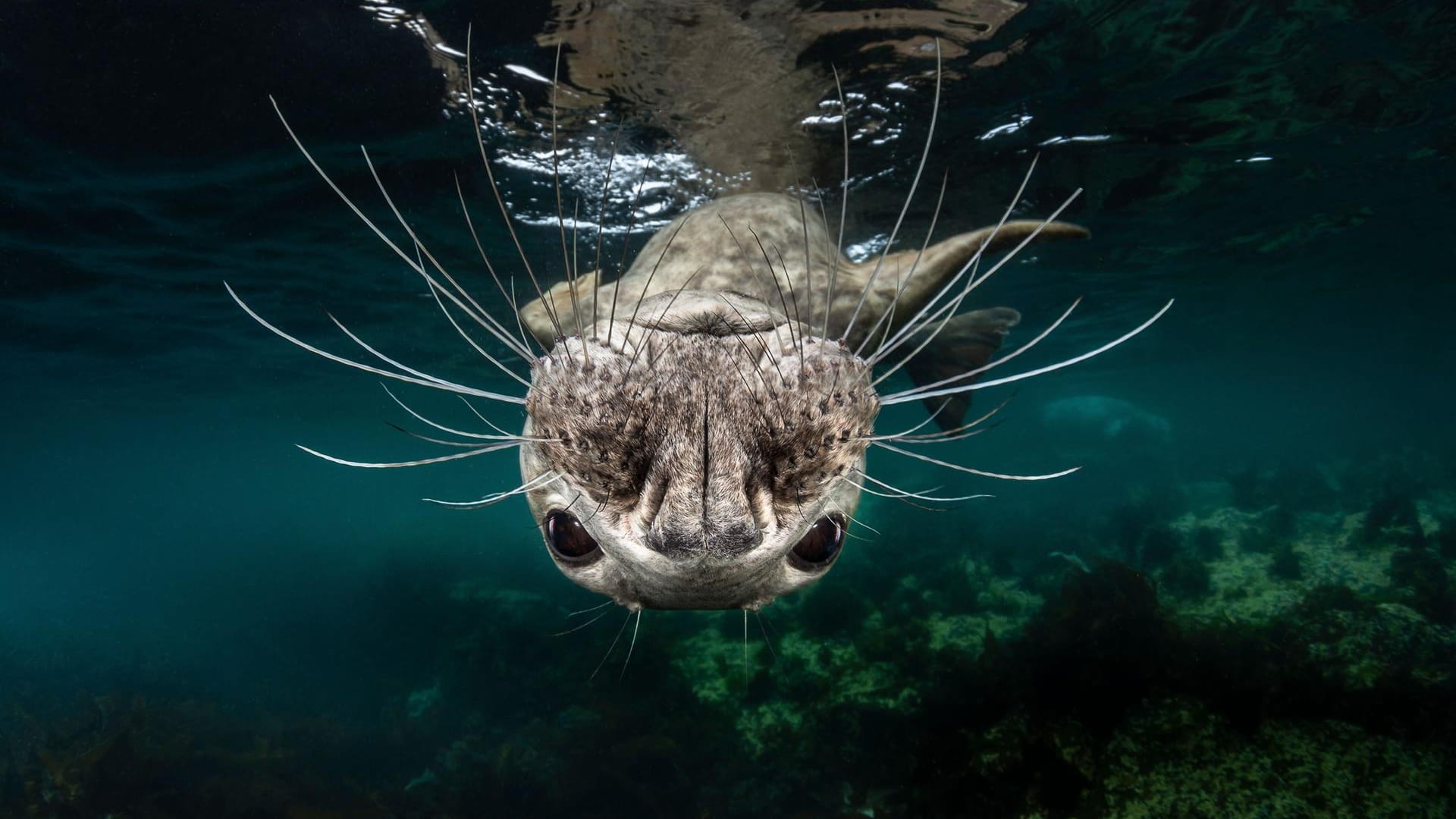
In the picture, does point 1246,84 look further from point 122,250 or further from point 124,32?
point 122,250

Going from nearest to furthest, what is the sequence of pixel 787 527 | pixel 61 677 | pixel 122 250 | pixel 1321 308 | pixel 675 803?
pixel 787 527, pixel 675 803, pixel 122 250, pixel 61 677, pixel 1321 308

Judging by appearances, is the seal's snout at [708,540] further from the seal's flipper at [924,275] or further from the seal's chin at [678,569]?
the seal's flipper at [924,275]

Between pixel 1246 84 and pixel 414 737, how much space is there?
17.5 m

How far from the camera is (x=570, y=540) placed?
93.1 inches

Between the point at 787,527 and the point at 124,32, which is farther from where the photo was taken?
the point at 124,32

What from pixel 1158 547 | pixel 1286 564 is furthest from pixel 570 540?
pixel 1158 547

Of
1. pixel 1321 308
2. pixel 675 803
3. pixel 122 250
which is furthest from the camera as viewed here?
pixel 1321 308

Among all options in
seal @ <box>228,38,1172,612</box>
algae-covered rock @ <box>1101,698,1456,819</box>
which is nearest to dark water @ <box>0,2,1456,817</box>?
algae-covered rock @ <box>1101,698,1456,819</box>

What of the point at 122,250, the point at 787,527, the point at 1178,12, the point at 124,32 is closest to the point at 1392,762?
the point at 1178,12

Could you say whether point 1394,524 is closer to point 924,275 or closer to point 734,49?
point 924,275

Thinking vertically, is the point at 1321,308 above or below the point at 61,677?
above

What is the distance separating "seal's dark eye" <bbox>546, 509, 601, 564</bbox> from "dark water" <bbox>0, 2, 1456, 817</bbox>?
527 cm

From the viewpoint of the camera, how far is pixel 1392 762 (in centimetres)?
645

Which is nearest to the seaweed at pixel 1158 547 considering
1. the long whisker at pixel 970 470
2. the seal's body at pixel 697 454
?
the long whisker at pixel 970 470
